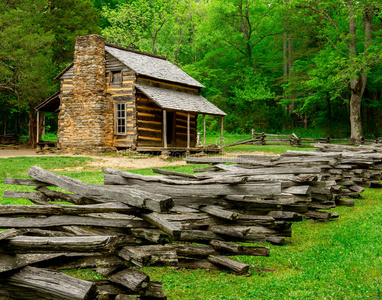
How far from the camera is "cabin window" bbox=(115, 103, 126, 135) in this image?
21.8 metres

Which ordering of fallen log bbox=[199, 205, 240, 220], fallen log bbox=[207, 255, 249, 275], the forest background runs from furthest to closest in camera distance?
1. the forest background
2. fallen log bbox=[199, 205, 240, 220]
3. fallen log bbox=[207, 255, 249, 275]

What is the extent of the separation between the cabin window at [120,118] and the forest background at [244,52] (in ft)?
22.1

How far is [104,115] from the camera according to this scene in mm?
21547

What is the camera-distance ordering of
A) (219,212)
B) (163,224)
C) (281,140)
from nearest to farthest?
(163,224) → (219,212) → (281,140)

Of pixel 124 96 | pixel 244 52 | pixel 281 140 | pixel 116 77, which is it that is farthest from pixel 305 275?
pixel 244 52

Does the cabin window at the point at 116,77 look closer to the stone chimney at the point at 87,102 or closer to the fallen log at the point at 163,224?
the stone chimney at the point at 87,102

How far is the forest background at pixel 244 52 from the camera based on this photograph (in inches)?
979

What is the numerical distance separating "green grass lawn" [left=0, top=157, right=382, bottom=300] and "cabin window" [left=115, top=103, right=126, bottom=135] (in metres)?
16.8

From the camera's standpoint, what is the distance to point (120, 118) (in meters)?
21.8

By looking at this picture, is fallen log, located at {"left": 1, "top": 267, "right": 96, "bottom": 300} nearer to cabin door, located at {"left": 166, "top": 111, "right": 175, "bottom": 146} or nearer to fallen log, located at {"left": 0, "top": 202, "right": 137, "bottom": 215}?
fallen log, located at {"left": 0, "top": 202, "right": 137, "bottom": 215}

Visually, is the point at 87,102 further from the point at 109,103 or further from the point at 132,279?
the point at 132,279

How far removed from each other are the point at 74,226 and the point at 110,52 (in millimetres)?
19359

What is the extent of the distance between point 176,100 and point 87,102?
533cm

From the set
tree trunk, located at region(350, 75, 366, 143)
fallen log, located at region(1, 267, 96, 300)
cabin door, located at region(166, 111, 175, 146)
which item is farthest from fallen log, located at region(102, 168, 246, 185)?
tree trunk, located at region(350, 75, 366, 143)
